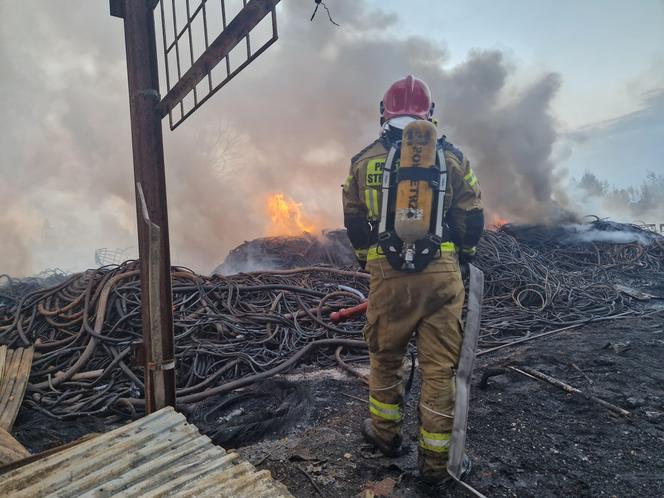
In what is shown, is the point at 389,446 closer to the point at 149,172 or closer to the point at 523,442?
the point at 523,442

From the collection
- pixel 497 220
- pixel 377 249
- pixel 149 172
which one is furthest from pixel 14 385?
pixel 497 220

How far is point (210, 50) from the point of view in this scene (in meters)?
2.22

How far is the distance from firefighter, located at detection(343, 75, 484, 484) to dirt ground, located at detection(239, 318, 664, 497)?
22 cm

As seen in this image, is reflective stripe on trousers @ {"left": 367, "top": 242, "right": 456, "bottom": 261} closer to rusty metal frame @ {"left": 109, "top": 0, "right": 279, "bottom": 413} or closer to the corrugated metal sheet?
rusty metal frame @ {"left": 109, "top": 0, "right": 279, "bottom": 413}

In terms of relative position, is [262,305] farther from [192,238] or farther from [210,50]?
[192,238]

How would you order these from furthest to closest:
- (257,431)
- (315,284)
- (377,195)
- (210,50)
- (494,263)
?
(494,263), (315,284), (257,431), (377,195), (210,50)

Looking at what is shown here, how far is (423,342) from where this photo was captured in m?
2.53

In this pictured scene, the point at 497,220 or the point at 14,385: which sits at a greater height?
the point at 497,220

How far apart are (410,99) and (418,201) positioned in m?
0.77

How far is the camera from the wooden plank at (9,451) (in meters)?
2.13

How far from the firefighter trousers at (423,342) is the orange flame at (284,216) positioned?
42.6 ft

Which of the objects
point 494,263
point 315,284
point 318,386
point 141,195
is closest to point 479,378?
point 318,386

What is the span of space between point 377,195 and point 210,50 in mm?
1236

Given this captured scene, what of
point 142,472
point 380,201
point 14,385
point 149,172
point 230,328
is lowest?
point 14,385
